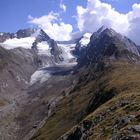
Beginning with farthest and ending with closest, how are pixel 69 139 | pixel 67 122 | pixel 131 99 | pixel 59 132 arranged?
pixel 67 122
pixel 59 132
pixel 69 139
pixel 131 99

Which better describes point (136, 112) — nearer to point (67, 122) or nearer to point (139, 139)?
point (139, 139)

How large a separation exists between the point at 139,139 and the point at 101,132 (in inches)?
844

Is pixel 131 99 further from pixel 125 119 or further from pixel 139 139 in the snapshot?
pixel 139 139

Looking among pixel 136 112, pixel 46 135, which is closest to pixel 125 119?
pixel 136 112

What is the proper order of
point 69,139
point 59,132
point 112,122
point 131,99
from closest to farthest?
point 112,122 → point 131,99 → point 69,139 → point 59,132

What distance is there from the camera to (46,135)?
183875mm

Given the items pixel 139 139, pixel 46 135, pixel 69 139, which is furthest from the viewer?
pixel 46 135

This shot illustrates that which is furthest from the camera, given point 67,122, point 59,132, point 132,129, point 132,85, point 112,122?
point 67,122

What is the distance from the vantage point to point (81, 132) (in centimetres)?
9988

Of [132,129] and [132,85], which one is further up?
[132,85]

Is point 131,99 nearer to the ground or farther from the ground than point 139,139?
farther from the ground

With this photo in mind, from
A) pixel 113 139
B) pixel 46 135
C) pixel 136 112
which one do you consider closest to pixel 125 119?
pixel 136 112

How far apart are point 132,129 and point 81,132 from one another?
1376 inches

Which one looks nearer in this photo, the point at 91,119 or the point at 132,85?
the point at 91,119
